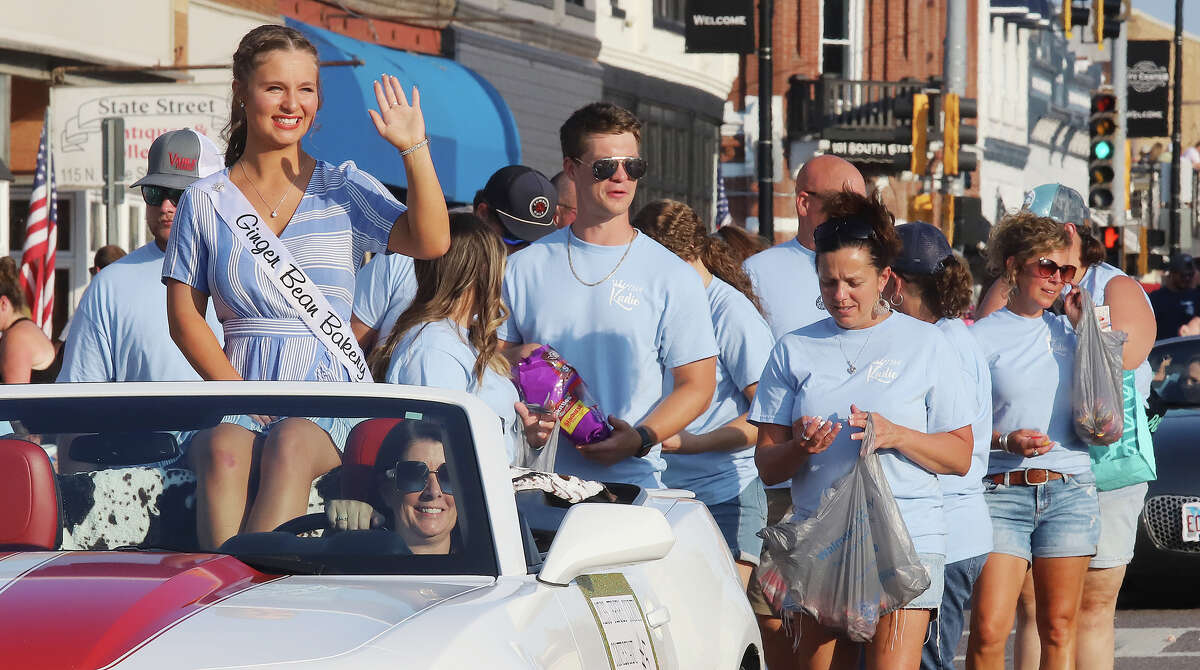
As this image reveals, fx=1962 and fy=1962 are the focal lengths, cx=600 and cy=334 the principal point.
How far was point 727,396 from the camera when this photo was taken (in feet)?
23.3

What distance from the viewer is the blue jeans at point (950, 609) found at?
20.5ft

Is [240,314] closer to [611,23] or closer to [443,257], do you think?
[443,257]

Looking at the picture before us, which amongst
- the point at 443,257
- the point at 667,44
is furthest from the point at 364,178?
the point at 667,44

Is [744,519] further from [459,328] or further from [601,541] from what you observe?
[601,541]

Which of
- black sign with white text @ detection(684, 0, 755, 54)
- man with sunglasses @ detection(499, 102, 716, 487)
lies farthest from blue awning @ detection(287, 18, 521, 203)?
man with sunglasses @ detection(499, 102, 716, 487)

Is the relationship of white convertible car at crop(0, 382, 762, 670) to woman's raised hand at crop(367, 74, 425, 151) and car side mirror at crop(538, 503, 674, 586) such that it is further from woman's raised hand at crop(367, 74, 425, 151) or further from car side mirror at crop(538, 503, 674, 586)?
woman's raised hand at crop(367, 74, 425, 151)

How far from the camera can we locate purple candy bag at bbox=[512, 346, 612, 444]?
6051mm

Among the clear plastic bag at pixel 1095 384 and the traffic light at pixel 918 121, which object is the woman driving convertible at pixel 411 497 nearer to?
the clear plastic bag at pixel 1095 384

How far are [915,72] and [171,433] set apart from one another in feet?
144

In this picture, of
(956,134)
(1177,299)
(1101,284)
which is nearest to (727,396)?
(1101,284)

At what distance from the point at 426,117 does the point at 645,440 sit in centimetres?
1413

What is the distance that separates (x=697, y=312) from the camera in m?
6.50

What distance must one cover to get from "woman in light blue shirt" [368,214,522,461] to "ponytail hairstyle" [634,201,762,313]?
5.62 ft

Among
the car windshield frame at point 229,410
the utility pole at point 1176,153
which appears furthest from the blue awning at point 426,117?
the utility pole at point 1176,153
